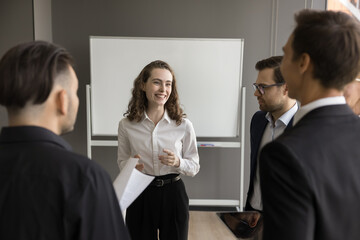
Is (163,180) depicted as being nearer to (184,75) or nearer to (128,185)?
(128,185)

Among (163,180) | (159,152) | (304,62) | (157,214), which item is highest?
(304,62)

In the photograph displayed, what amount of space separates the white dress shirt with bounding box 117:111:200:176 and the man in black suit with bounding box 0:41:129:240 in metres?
1.08

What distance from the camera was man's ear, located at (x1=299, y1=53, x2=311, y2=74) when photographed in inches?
30.7

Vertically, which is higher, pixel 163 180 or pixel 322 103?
pixel 322 103

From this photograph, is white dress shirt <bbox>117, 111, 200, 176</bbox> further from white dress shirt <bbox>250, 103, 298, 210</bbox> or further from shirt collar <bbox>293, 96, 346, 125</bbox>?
shirt collar <bbox>293, 96, 346, 125</bbox>

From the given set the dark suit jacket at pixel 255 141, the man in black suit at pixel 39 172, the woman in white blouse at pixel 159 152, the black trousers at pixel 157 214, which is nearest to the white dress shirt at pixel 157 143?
the woman in white blouse at pixel 159 152

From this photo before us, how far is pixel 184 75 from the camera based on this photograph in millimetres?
3279

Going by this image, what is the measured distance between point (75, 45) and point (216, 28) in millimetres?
1751

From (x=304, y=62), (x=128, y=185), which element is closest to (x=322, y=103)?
(x=304, y=62)

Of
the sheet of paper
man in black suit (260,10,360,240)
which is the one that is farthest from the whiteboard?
man in black suit (260,10,360,240)

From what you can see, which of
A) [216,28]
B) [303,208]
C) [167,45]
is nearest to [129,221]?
[303,208]

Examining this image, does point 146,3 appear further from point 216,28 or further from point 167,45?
point 216,28

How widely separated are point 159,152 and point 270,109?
76 cm

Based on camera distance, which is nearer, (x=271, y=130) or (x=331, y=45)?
(x=331, y=45)
